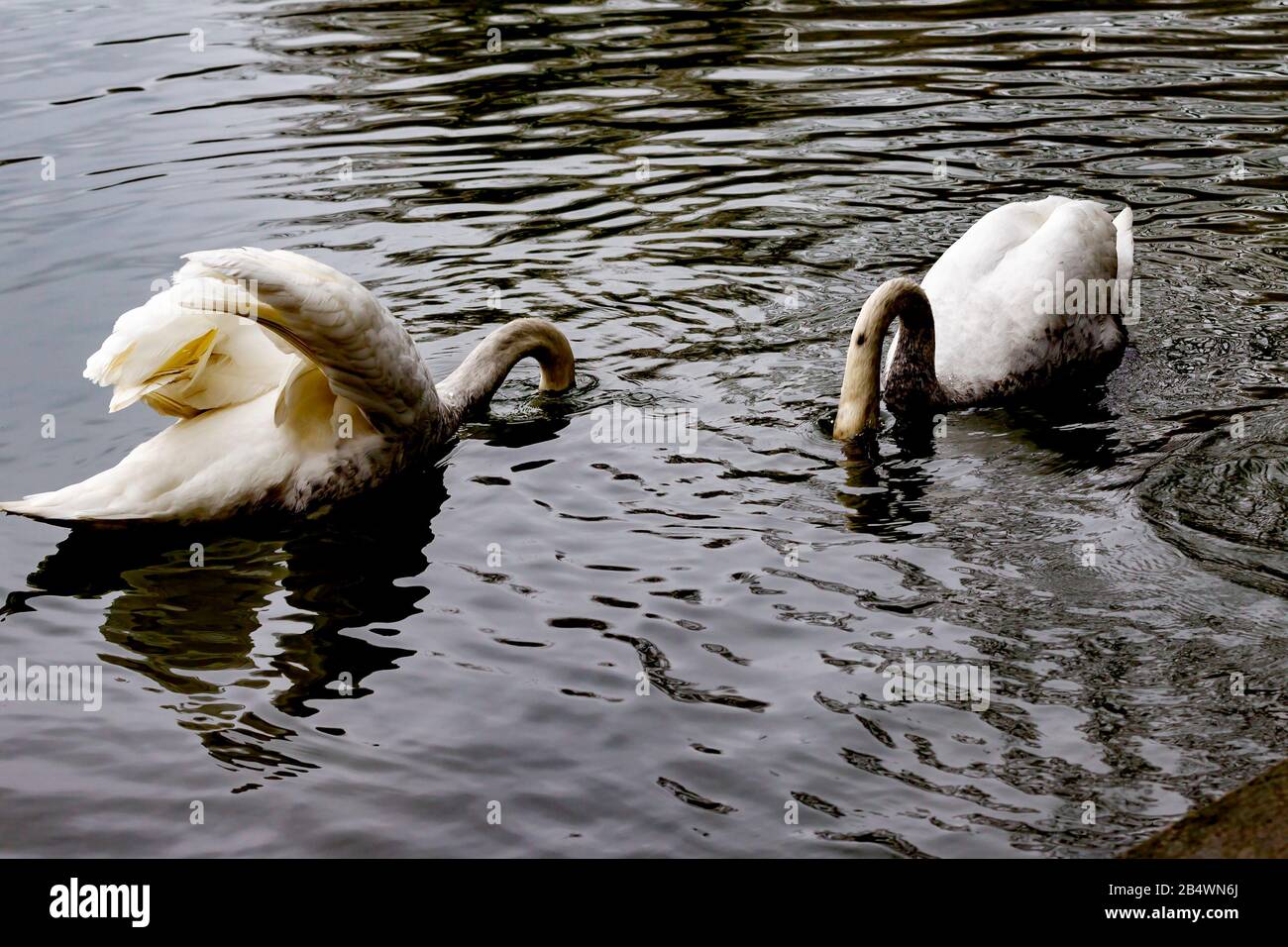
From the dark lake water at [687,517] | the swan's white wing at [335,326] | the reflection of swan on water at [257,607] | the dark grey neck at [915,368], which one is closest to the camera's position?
the dark lake water at [687,517]

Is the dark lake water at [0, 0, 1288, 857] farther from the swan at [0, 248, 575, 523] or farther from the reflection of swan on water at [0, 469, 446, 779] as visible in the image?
the swan at [0, 248, 575, 523]

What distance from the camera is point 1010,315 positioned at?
8.06 meters

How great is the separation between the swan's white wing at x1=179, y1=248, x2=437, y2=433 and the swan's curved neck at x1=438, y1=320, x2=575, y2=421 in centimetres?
77

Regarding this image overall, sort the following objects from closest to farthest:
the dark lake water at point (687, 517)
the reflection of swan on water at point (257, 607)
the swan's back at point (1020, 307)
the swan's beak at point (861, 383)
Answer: the dark lake water at point (687, 517) < the reflection of swan on water at point (257, 607) < the swan's beak at point (861, 383) < the swan's back at point (1020, 307)

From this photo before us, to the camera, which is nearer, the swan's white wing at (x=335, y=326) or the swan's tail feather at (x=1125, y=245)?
the swan's white wing at (x=335, y=326)

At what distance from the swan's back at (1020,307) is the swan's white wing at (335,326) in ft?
9.32

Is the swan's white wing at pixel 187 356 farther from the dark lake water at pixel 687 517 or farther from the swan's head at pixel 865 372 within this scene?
the swan's head at pixel 865 372

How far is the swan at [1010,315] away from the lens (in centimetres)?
784

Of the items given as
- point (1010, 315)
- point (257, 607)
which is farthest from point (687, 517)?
point (1010, 315)

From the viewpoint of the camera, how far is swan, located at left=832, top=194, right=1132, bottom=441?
7.84 m

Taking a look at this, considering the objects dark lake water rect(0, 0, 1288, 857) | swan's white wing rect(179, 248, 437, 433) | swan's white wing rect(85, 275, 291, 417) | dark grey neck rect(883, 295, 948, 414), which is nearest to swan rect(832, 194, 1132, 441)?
dark grey neck rect(883, 295, 948, 414)

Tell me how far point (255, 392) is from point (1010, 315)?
12.8ft

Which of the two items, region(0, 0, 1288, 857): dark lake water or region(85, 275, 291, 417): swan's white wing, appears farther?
region(85, 275, 291, 417): swan's white wing

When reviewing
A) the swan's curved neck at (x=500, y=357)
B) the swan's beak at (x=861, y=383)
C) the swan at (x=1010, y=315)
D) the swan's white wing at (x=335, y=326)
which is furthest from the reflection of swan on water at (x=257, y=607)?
the swan at (x=1010, y=315)
